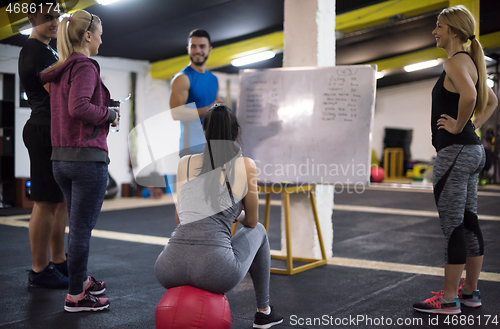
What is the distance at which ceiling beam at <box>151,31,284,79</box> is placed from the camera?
749 cm

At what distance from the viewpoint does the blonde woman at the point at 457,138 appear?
1988mm

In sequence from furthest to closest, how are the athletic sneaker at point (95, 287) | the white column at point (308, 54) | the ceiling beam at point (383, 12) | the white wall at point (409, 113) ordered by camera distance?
the white wall at point (409, 113)
the ceiling beam at point (383, 12)
the white column at point (308, 54)
the athletic sneaker at point (95, 287)

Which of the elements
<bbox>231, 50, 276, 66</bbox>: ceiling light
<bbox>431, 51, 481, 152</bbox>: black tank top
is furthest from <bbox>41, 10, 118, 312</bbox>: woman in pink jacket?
<bbox>231, 50, 276, 66</bbox>: ceiling light

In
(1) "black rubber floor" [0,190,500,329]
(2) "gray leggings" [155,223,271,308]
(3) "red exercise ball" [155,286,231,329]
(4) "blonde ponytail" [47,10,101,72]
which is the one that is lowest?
(1) "black rubber floor" [0,190,500,329]

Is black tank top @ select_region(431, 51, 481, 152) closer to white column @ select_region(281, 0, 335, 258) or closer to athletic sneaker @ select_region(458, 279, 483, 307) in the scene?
athletic sneaker @ select_region(458, 279, 483, 307)

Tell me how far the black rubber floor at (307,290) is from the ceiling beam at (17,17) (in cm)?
238

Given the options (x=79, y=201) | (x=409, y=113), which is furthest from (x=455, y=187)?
(x=409, y=113)

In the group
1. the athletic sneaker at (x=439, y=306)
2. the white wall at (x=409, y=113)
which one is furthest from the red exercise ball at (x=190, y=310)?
the white wall at (x=409, y=113)

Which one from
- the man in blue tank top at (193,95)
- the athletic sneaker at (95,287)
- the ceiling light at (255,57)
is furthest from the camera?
the ceiling light at (255,57)

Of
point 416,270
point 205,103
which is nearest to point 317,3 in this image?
point 205,103

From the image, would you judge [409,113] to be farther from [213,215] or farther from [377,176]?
[213,215]

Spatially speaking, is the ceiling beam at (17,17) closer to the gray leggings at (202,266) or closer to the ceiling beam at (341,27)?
the ceiling beam at (341,27)

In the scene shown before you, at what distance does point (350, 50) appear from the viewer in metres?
9.12

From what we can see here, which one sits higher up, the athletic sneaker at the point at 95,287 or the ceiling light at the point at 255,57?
the ceiling light at the point at 255,57
